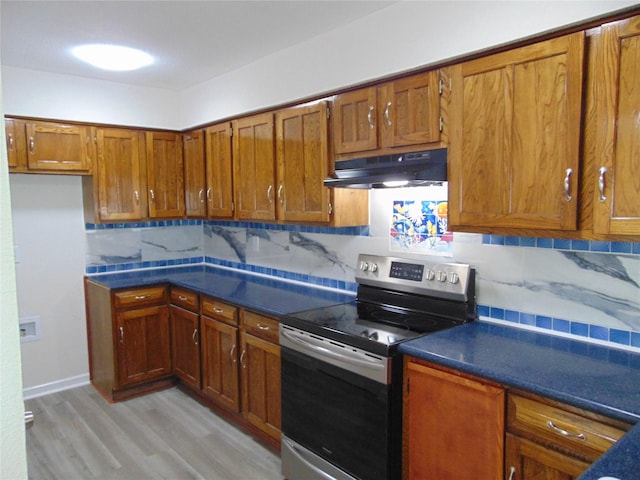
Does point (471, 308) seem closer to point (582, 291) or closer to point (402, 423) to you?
point (582, 291)

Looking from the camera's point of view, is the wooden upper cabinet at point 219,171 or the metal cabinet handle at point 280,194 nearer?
the metal cabinet handle at point 280,194

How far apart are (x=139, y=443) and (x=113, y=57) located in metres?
2.52

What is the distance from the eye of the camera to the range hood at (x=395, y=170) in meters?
2.10

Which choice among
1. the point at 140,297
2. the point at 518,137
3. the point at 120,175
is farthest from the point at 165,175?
the point at 518,137

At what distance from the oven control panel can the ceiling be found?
52.0 inches

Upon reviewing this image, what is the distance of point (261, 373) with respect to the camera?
279 cm

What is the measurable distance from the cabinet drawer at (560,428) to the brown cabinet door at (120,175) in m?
3.21

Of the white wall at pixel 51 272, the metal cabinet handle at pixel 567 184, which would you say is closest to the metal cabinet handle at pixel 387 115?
the metal cabinet handle at pixel 567 184

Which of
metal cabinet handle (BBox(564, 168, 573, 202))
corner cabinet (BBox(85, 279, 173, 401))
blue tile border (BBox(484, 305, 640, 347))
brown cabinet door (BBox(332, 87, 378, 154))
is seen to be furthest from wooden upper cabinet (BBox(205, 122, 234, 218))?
metal cabinet handle (BBox(564, 168, 573, 202))

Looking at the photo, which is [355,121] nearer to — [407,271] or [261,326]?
[407,271]

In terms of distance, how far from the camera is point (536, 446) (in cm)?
154

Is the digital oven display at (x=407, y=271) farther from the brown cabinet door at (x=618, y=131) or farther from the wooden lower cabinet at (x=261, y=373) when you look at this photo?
the brown cabinet door at (x=618, y=131)

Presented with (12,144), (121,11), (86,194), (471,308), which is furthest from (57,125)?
(471,308)

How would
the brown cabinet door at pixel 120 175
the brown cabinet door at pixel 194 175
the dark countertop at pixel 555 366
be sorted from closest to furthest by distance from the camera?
the dark countertop at pixel 555 366 < the brown cabinet door at pixel 120 175 < the brown cabinet door at pixel 194 175
